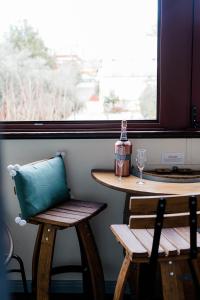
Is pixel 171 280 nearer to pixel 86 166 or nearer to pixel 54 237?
pixel 54 237

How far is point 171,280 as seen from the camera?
1.50 meters

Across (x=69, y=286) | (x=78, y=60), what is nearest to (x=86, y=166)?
(x=78, y=60)

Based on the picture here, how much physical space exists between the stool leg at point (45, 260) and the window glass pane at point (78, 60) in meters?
0.78

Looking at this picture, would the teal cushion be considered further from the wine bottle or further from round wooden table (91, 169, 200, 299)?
the wine bottle

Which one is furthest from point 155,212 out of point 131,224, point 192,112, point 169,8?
point 169,8

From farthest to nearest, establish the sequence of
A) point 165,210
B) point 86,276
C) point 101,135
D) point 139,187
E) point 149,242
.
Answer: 1. point 101,135
2. point 86,276
3. point 139,187
4. point 149,242
5. point 165,210

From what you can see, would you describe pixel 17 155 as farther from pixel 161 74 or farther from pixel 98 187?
pixel 161 74

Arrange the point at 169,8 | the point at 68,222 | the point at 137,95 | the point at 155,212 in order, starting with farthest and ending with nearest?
1. the point at 137,95
2. the point at 169,8
3. the point at 68,222
4. the point at 155,212

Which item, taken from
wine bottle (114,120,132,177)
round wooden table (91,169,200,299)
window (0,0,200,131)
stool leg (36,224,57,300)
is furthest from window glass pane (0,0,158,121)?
stool leg (36,224,57,300)

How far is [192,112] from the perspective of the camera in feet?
7.38

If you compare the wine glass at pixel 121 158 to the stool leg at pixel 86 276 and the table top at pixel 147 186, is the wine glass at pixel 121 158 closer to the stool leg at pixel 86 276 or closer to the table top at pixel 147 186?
the table top at pixel 147 186

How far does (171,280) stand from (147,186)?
48 centimetres

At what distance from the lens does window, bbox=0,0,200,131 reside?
Answer: 2.22 m

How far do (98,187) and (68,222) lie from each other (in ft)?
1.78
